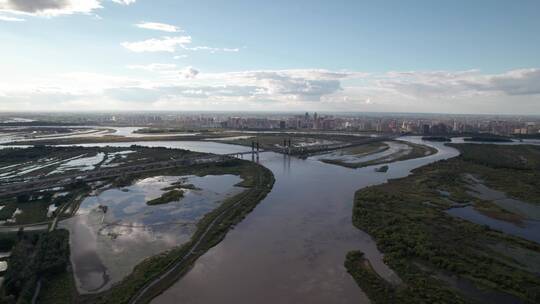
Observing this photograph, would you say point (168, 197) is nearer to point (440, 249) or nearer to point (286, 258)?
point (286, 258)

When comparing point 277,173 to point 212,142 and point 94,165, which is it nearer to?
point 94,165

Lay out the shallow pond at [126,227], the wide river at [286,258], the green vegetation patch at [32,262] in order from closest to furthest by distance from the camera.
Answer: the green vegetation patch at [32,262], the wide river at [286,258], the shallow pond at [126,227]

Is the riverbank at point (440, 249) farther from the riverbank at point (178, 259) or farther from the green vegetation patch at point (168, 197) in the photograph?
the green vegetation patch at point (168, 197)

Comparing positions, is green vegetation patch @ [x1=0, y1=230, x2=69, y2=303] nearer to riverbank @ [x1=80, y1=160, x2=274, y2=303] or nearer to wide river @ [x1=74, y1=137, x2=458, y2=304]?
riverbank @ [x1=80, y1=160, x2=274, y2=303]

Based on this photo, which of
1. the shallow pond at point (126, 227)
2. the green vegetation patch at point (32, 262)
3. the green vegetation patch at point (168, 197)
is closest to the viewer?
the green vegetation patch at point (32, 262)

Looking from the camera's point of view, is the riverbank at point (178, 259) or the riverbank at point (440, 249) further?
the riverbank at point (440, 249)

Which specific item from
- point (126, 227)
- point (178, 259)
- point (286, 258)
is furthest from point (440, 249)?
point (126, 227)

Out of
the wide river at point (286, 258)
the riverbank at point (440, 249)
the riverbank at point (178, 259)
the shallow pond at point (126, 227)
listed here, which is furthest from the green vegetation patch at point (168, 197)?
the riverbank at point (440, 249)

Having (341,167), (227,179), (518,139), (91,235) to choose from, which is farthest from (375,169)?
(518,139)
